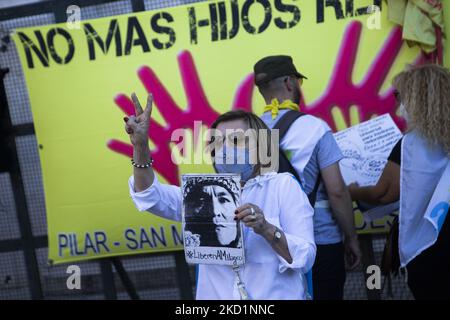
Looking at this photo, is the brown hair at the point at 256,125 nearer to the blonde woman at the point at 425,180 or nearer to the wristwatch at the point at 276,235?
the wristwatch at the point at 276,235

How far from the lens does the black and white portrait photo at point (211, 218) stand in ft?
7.13

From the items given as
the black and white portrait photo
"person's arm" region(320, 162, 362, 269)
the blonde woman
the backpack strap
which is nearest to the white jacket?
the blonde woman

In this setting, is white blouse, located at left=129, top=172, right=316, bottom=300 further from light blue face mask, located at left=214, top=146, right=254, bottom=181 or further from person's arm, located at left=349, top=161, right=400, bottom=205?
person's arm, located at left=349, top=161, right=400, bottom=205

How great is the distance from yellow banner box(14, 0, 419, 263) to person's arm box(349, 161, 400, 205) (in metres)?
0.31

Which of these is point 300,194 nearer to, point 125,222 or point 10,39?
point 125,222

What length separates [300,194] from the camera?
2270 millimetres

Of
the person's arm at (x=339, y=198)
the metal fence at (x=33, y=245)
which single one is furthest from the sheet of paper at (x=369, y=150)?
the metal fence at (x=33, y=245)

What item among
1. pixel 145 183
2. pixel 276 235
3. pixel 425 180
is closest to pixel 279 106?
pixel 425 180

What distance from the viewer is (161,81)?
3.62 m

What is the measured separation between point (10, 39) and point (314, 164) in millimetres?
2023

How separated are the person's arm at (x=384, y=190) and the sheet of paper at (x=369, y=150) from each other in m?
0.14

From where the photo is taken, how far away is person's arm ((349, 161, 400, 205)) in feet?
9.50

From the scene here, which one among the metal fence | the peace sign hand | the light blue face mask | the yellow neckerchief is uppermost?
the peace sign hand

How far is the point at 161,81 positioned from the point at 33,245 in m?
1.33
